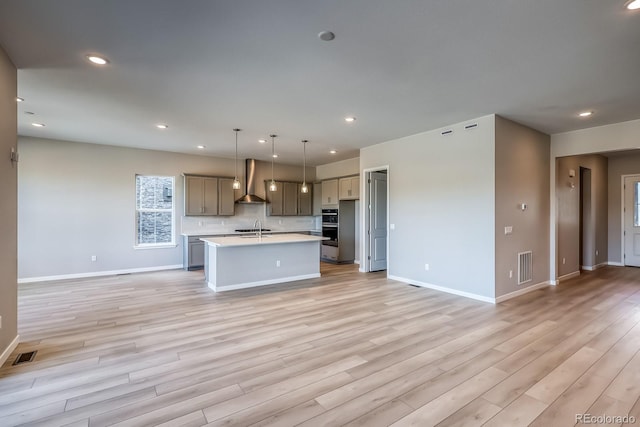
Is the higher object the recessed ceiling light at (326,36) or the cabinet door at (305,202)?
the recessed ceiling light at (326,36)

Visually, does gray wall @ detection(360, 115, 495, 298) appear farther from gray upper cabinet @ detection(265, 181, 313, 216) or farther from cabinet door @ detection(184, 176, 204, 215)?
cabinet door @ detection(184, 176, 204, 215)

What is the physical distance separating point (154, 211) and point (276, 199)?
3.04 meters

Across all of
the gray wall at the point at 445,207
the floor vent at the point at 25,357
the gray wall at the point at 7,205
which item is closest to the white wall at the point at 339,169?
the gray wall at the point at 445,207

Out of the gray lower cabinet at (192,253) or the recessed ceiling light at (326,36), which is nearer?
the recessed ceiling light at (326,36)

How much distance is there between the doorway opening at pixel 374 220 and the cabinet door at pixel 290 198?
263cm

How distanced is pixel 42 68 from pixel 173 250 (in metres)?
4.93

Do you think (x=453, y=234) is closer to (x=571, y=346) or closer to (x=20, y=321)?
(x=571, y=346)


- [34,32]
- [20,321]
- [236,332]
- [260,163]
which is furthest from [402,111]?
[20,321]

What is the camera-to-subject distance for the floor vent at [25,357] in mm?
2770

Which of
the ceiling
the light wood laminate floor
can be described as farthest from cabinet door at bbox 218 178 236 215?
the light wood laminate floor

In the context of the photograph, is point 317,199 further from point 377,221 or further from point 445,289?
point 445,289

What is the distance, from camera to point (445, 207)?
519 centimetres

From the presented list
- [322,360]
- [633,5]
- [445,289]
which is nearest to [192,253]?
[322,360]

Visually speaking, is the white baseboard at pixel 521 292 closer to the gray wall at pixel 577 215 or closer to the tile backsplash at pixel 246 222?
the gray wall at pixel 577 215
